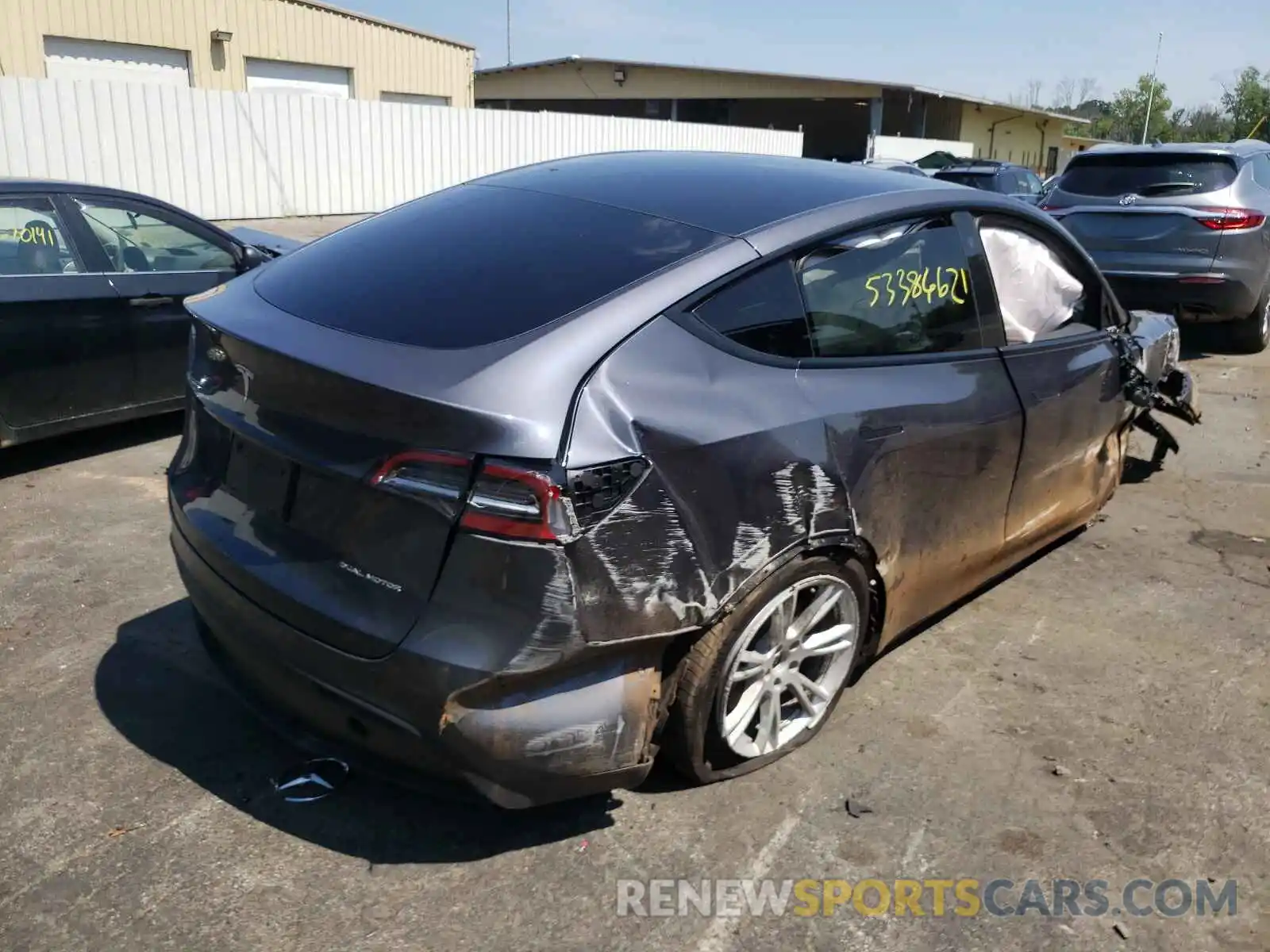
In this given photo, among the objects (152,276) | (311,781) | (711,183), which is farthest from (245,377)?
(152,276)

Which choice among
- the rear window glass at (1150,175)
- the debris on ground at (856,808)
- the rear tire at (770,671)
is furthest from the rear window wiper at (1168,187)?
the debris on ground at (856,808)

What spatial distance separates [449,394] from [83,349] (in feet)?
13.1

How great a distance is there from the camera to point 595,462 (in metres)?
2.30

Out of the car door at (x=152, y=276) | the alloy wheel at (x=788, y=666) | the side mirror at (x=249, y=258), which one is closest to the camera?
the alloy wheel at (x=788, y=666)

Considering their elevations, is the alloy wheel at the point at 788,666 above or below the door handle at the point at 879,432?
below

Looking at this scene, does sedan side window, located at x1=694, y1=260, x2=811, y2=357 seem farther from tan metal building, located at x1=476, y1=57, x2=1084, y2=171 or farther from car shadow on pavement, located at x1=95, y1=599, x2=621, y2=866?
tan metal building, located at x1=476, y1=57, x2=1084, y2=171

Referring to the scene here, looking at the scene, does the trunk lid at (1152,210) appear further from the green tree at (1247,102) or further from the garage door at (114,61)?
the green tree at (1247,102)

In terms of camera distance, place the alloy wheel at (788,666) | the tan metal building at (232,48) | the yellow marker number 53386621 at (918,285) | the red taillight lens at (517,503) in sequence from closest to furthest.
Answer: the red taillight lens at (517,503)
the alloy wheel at (788,666)
the yellow marker number 53386621 at (918,285)
the tan metal building at (232,48)

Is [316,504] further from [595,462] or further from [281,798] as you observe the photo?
[281,798]

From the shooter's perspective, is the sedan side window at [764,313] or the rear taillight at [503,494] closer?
the rear taillight at [503,494]

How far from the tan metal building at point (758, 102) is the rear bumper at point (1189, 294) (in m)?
32.7

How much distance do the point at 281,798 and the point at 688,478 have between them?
1.45 m

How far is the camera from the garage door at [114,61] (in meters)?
18.1

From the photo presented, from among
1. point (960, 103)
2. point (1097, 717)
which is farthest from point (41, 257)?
point (960, 103)
